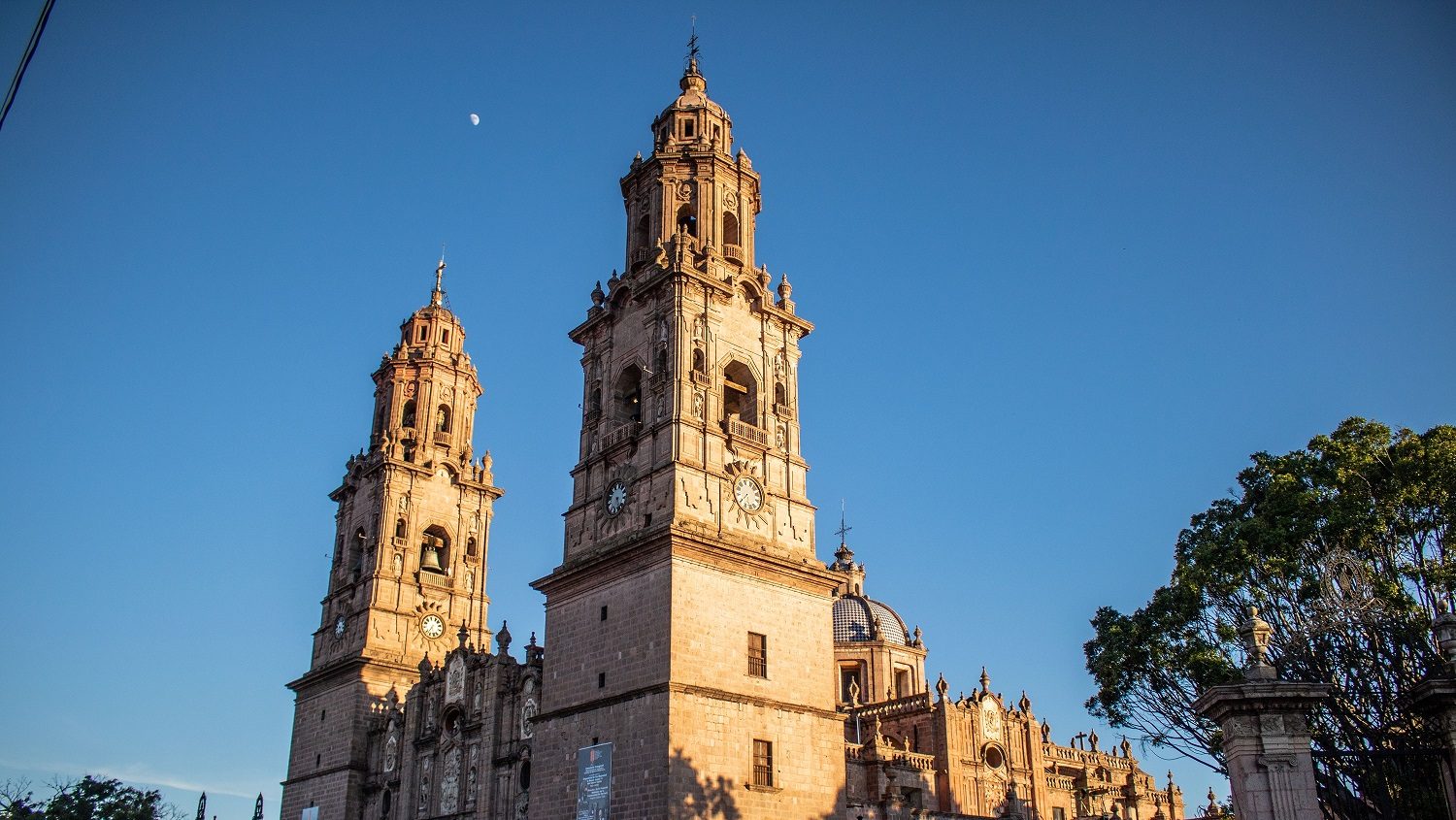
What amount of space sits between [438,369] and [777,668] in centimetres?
3155

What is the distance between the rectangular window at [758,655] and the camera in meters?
37.2

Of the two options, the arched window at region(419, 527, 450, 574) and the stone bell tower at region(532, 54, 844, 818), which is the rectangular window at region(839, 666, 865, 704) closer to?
the arched window at region(419, 527, 450, 574)

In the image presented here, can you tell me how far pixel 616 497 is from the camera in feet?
132

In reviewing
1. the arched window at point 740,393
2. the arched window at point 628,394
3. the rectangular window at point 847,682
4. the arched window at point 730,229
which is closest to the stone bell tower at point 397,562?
the rectangular window at point 847,682

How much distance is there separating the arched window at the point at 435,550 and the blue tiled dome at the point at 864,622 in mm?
19912

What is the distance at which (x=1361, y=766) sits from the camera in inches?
749

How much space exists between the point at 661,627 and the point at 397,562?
83.7 ft

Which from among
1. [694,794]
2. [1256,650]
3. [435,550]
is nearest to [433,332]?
[435,550]

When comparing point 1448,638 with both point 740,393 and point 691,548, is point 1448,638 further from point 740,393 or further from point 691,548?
point 740,393

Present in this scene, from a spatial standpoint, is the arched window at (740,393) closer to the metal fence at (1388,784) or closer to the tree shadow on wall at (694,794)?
the tree shadow on wall at (694,794)

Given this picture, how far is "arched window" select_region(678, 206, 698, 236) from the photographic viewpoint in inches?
1793

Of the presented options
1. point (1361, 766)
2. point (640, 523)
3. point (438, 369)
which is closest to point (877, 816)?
point (640, 523)

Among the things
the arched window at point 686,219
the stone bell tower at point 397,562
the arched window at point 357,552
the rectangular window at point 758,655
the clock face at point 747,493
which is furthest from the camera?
the arched window at point 357,552

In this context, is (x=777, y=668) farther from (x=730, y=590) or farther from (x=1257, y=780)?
(x=1257, y=780)
